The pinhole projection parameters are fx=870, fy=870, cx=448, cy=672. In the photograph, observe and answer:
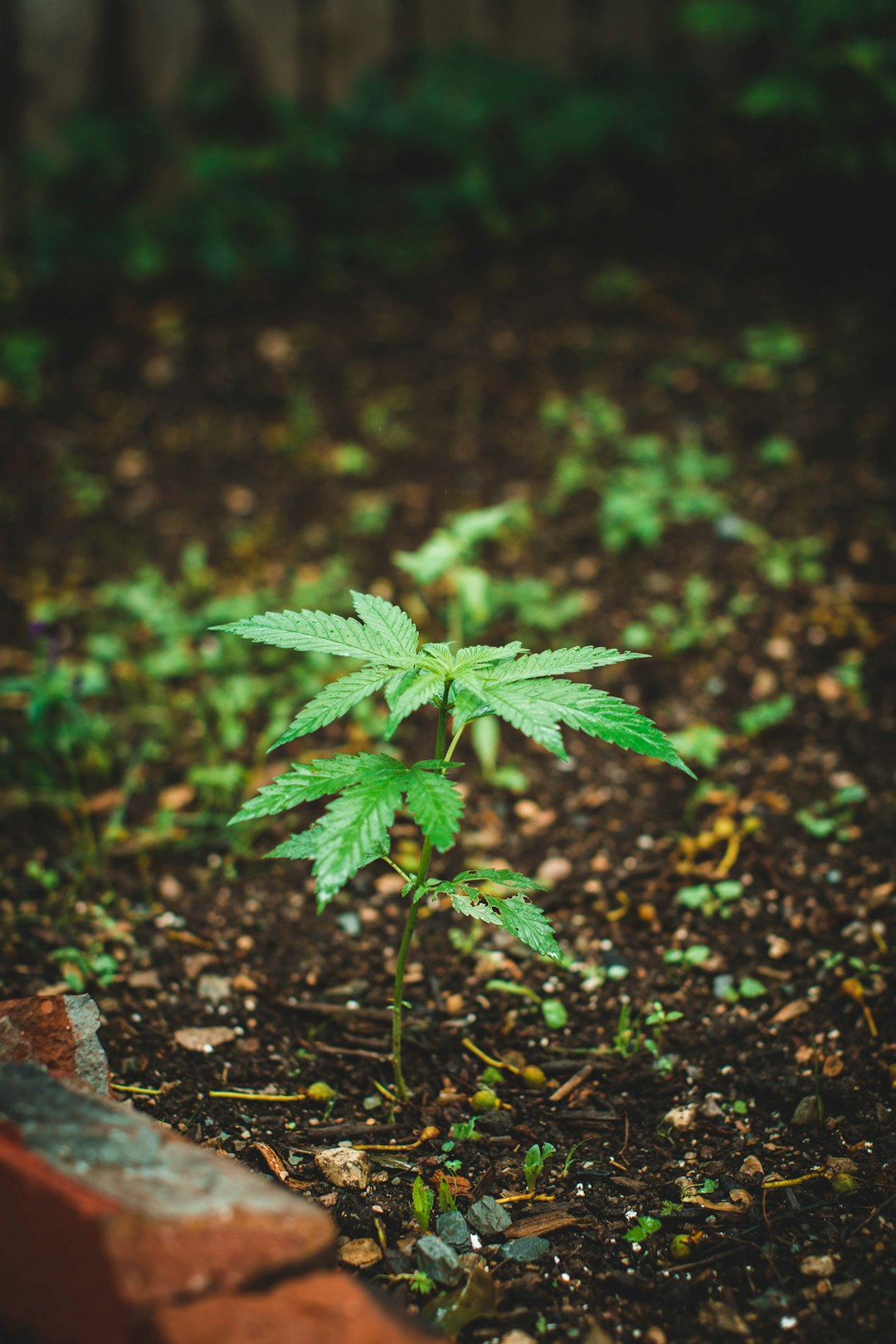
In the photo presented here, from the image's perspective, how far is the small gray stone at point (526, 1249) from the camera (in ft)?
4.76

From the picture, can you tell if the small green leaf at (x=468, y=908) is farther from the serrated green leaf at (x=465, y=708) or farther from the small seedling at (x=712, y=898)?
the small seedling at (x=712, y=898)

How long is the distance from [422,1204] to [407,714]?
34.4 inches

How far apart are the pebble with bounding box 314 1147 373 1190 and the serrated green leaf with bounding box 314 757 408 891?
27.6 inches

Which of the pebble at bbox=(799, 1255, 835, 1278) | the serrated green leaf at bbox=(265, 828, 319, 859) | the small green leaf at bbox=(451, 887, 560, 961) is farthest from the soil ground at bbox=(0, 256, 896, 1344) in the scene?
the serrated green leaf at bbox=(265, 828, 319, 859)

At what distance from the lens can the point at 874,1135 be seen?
5.33 feet

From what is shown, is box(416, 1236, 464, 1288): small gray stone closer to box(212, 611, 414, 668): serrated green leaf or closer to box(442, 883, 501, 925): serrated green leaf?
box(442, 883, 501, 925): serrated green leaf

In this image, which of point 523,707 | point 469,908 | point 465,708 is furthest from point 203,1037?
point 523,707

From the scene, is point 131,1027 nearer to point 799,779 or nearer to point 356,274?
point 799,779

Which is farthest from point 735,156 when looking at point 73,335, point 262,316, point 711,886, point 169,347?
point 711,886

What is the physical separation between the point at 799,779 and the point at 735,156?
3483 millimetres

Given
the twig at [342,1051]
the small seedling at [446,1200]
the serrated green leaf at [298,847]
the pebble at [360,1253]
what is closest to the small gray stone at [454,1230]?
the small seedling at [446,1200]

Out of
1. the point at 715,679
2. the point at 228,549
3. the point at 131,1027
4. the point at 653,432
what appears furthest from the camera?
the point at 653,432

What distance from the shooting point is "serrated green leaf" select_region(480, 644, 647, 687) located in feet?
4.43

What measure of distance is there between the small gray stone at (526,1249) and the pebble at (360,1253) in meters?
0.21
